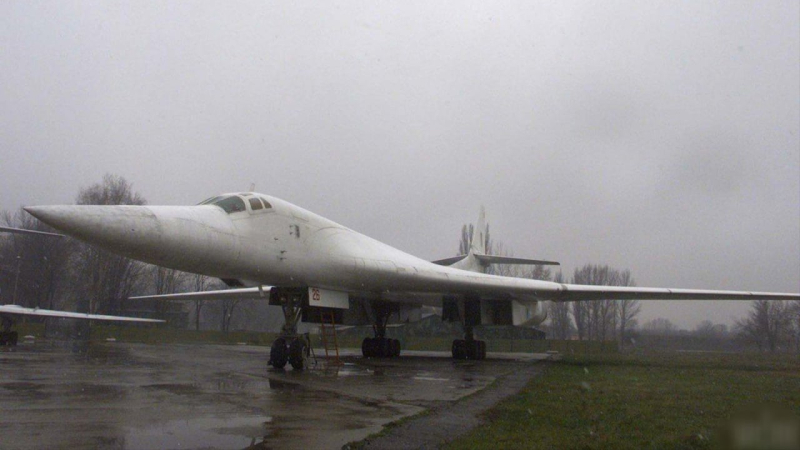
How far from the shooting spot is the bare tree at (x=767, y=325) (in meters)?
33.7

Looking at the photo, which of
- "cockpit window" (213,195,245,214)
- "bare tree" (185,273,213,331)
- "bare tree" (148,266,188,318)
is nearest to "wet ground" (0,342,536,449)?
"cockpit window" (213,195,245,214)

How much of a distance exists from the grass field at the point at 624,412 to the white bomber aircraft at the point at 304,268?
476cm

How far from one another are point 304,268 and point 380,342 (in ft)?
21.6

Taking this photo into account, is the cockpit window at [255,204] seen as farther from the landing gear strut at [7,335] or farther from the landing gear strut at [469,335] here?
the landing gear strut at [7,335]

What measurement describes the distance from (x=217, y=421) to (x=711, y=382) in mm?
7749

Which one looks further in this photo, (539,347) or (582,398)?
(539,347)

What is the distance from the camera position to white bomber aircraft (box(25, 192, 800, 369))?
816 centimetres

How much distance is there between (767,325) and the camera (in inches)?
1346

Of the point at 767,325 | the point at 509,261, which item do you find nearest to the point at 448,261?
the point at 509,261

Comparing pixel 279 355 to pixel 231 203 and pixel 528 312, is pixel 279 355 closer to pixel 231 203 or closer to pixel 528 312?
pixel 231 203

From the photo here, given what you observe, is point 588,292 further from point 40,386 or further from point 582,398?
point 40,386

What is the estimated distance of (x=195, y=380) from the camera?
8.50 m

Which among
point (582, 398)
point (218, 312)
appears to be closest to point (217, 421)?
point (582, 398)

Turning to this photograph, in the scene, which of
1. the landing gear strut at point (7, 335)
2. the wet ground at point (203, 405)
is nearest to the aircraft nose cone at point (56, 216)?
the wet ground at point (203, 405)
